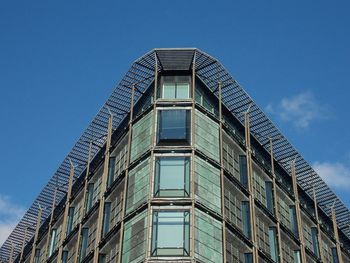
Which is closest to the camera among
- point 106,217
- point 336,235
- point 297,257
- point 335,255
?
point 106,217

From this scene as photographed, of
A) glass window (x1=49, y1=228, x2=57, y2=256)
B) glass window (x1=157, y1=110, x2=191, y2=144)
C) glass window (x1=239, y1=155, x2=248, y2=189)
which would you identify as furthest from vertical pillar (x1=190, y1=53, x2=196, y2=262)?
glass window (x1=49, y1=228, x2=57, y2=256)

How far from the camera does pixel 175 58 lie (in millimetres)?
50688

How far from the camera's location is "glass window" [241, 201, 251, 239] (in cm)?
4922

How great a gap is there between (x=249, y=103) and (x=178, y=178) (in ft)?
36.6

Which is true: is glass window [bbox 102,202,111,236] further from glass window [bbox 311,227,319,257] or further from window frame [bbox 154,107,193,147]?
glass window [bbox 311,227,319,257]

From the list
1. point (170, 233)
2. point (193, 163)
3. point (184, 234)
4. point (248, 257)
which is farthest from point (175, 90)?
point (248, 257)

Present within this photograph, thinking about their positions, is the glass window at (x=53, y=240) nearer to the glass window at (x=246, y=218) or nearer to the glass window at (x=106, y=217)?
the glass window at (x=106, y=217)

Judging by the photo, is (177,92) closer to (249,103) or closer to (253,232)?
(249,103)

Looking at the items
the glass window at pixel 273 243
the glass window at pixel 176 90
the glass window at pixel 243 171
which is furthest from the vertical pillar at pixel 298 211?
the glass window at pixel 176 90

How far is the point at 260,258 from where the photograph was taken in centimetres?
4912

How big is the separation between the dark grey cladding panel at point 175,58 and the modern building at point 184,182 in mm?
78

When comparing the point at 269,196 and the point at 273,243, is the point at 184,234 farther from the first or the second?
the point at 269,196

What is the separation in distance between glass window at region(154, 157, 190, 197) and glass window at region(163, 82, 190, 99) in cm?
541

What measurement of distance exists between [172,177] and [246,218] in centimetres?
732
